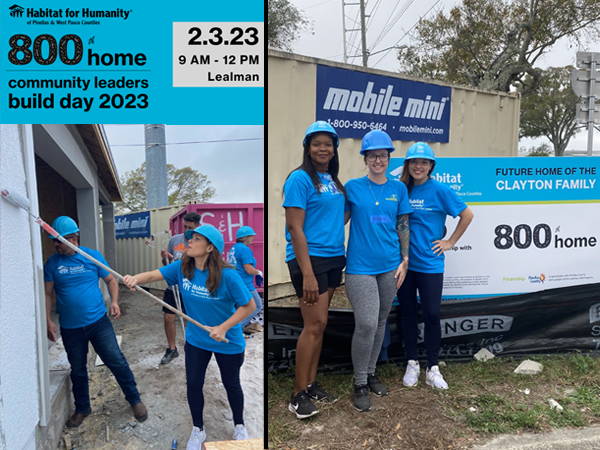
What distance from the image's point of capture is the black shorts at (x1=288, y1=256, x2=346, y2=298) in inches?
102

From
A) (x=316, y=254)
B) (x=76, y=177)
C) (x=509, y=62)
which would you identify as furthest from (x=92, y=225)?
(x=509, y=62)

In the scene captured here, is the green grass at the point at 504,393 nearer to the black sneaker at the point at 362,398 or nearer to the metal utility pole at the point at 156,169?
the black sneaker at the point at 362,398

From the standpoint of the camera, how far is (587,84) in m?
6.05

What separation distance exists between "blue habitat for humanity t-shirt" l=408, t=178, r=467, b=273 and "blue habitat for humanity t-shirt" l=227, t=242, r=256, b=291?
1.26 meters

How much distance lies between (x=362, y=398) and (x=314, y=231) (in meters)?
1.15

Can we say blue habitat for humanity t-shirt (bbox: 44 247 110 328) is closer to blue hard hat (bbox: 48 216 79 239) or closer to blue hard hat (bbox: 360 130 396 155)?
blue hard hat (bbox: 48 216 79 239)

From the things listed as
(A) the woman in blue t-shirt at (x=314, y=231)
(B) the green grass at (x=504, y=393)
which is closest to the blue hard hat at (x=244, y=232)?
(A) the woman in blue t-shirt at (x=314, y=231)

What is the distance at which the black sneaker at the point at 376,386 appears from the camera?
2.97 meters

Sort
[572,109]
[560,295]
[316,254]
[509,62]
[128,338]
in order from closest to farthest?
[128,338] < [316,254] < [560,295] < [509,62] < [572,109]

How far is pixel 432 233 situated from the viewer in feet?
10.0

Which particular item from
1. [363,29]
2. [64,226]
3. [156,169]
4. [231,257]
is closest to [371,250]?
[231,257]

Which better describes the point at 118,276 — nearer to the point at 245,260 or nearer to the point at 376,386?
the point at 245,260

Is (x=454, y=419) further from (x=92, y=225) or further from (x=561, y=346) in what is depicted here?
(x=92, y=225)

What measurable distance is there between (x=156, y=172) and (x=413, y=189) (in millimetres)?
1788
